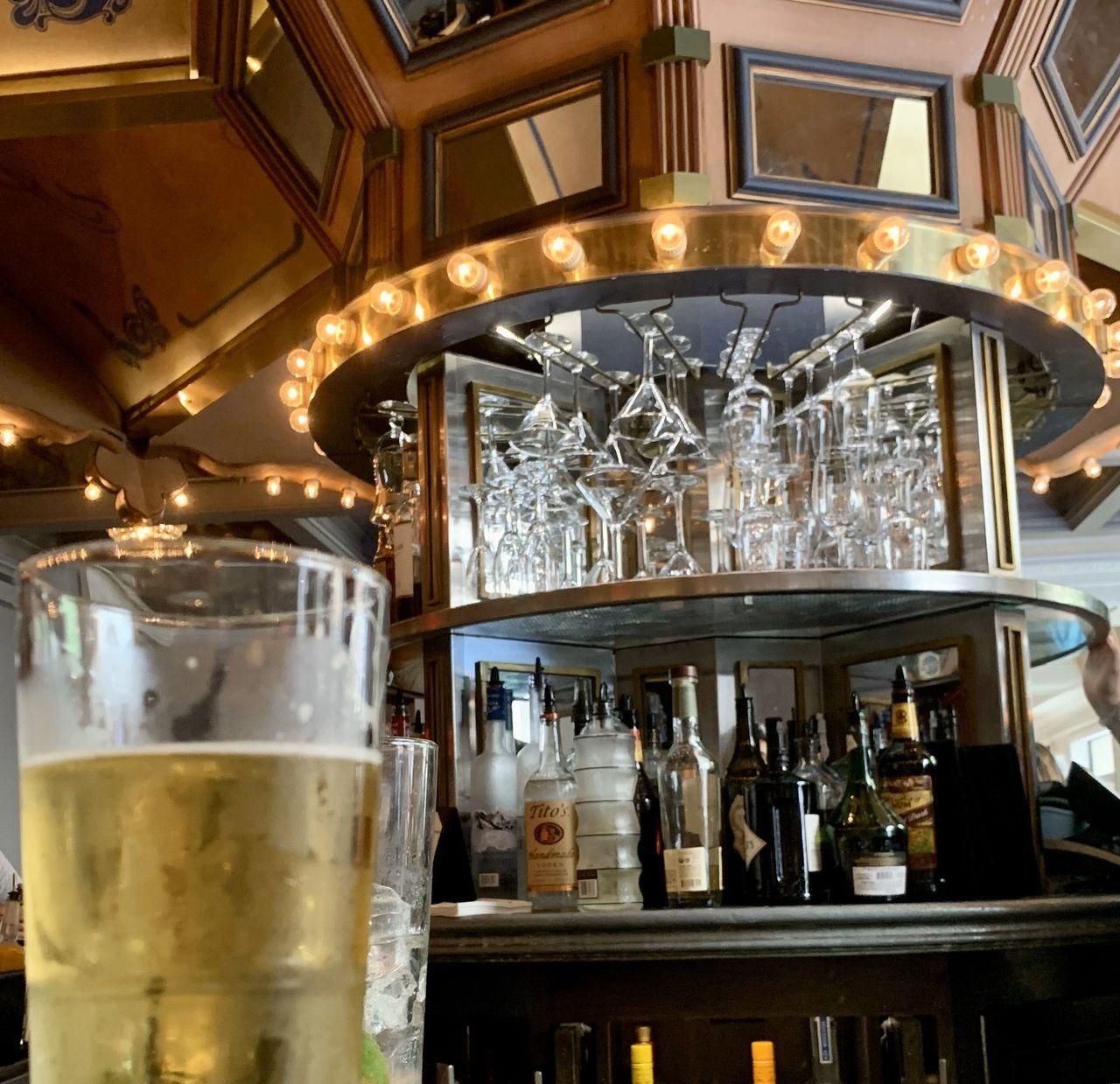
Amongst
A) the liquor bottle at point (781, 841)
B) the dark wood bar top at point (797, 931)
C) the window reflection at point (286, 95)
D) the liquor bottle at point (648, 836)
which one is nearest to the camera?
the dark wood bar top at point (797, 931)

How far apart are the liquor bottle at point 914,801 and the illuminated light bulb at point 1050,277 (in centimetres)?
69

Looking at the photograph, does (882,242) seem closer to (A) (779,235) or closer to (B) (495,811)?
(A) (779,235)

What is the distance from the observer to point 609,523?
251 cm

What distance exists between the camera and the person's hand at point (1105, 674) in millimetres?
2781

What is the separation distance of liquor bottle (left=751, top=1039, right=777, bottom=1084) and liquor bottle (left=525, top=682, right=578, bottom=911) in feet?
1.19

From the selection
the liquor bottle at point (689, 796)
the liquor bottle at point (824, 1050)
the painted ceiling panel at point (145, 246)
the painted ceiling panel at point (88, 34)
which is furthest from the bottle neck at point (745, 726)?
the painted ceiling panel at point (145, 246)

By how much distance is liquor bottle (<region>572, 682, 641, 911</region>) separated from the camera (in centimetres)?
207

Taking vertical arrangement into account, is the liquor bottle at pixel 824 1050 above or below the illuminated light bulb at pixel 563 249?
below

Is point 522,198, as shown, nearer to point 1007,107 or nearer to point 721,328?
point 721,328

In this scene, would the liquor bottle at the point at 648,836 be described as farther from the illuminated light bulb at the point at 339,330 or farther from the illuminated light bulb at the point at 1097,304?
the illuminated light bulb at the point at 1097,304

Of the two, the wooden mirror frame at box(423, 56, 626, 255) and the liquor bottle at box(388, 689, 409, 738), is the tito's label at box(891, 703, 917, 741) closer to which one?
the liquor bottle at box(388, 689, 409, 738)

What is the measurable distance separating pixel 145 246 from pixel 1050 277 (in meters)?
3.11

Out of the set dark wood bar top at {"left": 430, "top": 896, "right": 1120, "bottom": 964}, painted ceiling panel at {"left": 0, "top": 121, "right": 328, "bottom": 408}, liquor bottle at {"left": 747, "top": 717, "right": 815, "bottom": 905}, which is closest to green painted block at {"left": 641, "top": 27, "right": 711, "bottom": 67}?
liquor bottle at {"left": 747, "top": 717, "right": 815, "bottom": 905}

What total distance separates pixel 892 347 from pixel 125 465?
3063 millimetres
